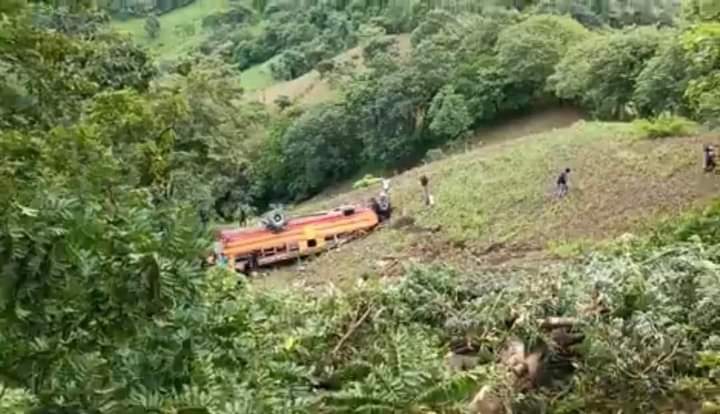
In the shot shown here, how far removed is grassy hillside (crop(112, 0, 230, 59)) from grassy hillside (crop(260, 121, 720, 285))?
4358cm

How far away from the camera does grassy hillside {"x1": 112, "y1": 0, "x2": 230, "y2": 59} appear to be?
2633 inches

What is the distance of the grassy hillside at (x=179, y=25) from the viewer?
219 feet

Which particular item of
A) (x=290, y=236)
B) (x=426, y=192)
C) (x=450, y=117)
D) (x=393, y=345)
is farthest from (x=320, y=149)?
(x=393, y=345)

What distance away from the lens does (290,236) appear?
63.4 ft

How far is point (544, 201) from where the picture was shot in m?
19.9

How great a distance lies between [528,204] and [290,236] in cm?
444

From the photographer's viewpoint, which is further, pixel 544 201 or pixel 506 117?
pixel 506 117

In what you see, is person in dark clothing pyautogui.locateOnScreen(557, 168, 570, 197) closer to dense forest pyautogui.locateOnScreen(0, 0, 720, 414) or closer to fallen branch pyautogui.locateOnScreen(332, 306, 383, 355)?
dense forest pyautogui.locateOnScreen(0, 0, 720, 414)

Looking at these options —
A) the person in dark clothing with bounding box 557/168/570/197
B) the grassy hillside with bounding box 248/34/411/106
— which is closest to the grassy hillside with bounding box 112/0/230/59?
the grassy hillside with bounding box 248/34/411/106

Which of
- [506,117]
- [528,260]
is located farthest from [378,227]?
[506,117]

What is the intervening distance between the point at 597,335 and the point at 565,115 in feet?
100

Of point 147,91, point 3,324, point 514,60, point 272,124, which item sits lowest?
point 272,124

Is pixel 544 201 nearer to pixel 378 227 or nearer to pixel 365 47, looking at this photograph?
pixel 378 227

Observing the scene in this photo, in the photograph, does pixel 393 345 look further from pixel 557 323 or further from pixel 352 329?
pixel 557 323
